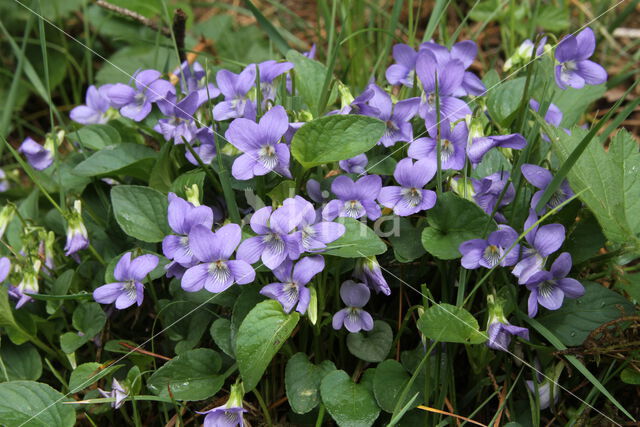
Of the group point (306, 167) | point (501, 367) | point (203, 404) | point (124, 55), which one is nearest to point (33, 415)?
point (203, 404)

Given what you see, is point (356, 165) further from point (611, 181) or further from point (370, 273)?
point (611, 181)

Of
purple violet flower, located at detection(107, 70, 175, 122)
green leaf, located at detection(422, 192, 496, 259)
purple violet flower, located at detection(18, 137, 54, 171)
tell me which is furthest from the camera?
purple violet flower, located at detection(18, 137, 54, 171)

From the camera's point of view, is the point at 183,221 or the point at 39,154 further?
the point at 39,154

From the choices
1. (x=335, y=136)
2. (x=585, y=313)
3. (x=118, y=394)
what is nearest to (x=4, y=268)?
(x=118, y=394)

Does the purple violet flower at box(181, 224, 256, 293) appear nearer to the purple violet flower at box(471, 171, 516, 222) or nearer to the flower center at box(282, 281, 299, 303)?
the flower center at box(282, 281, 299, 303)

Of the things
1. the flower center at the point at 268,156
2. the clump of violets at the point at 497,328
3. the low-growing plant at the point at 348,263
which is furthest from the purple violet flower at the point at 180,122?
the clump of violets at the point at 497,328

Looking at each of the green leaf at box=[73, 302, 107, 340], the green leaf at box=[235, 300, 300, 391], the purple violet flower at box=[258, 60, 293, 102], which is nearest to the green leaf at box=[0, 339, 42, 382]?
the green leaf at box=[73, 302, 107, 340]
